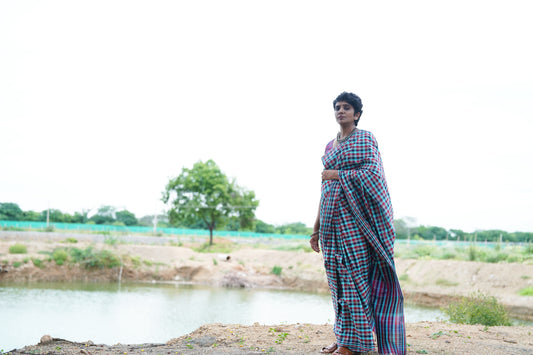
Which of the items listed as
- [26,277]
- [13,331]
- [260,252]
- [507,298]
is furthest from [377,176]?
[260,252]

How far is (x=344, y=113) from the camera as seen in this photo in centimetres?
389

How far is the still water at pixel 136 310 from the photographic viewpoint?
27.3 ft

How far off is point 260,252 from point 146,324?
15.7 metres

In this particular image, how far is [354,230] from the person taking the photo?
3643mm

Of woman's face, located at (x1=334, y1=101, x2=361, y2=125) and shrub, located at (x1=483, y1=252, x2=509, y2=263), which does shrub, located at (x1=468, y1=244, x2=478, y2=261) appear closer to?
shrub, located at (x1=483, y1=252, x2=509, y2=263)

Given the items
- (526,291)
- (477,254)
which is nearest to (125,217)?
(477,254)

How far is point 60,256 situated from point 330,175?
16064 millimetres

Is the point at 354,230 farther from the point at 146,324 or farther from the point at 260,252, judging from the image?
the point at 260,252

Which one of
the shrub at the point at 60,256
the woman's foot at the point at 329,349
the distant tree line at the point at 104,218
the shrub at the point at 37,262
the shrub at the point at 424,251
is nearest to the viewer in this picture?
the woman's foot at the point at 329,349

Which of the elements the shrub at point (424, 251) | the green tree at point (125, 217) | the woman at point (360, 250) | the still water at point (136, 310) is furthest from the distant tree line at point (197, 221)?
the woman at point (360, 250)

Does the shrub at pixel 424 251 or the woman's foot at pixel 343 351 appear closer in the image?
the woman's foot at pixel 343 351

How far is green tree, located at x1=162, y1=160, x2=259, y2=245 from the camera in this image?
110 ft

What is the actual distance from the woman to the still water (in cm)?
438

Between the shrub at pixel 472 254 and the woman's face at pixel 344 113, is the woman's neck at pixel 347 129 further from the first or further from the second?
the shrub at pixel 472 254
